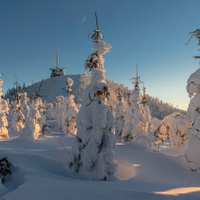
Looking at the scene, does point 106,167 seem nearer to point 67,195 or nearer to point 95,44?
point 67,195

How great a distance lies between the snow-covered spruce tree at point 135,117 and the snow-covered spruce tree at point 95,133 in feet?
51.1

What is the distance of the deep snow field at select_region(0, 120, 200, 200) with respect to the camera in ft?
15.8

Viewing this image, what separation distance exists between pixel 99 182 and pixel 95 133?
7.12 ft

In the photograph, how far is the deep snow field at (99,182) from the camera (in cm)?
482

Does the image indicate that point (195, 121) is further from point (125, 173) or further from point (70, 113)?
point (70, 113)

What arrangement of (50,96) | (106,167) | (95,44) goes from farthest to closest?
(50,96)
(95,44)
(106,167)

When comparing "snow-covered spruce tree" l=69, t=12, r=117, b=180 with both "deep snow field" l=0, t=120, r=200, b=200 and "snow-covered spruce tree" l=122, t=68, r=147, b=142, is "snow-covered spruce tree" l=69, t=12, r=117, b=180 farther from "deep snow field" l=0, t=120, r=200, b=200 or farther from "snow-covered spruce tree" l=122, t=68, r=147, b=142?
"snow-covered spruce tree" l=122, t=68, r=147, b=142

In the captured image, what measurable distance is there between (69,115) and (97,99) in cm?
2089

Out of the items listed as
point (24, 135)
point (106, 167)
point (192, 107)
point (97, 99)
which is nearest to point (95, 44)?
point (97, 99)

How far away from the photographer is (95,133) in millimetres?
7898

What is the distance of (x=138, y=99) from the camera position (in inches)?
921

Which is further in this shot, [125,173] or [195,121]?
[195,121]

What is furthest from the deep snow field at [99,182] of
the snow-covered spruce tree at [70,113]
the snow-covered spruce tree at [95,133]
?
the snow-covered spruce tree at [70,113]

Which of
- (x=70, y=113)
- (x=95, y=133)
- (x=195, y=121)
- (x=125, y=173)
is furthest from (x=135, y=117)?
(x=95, y=133)
